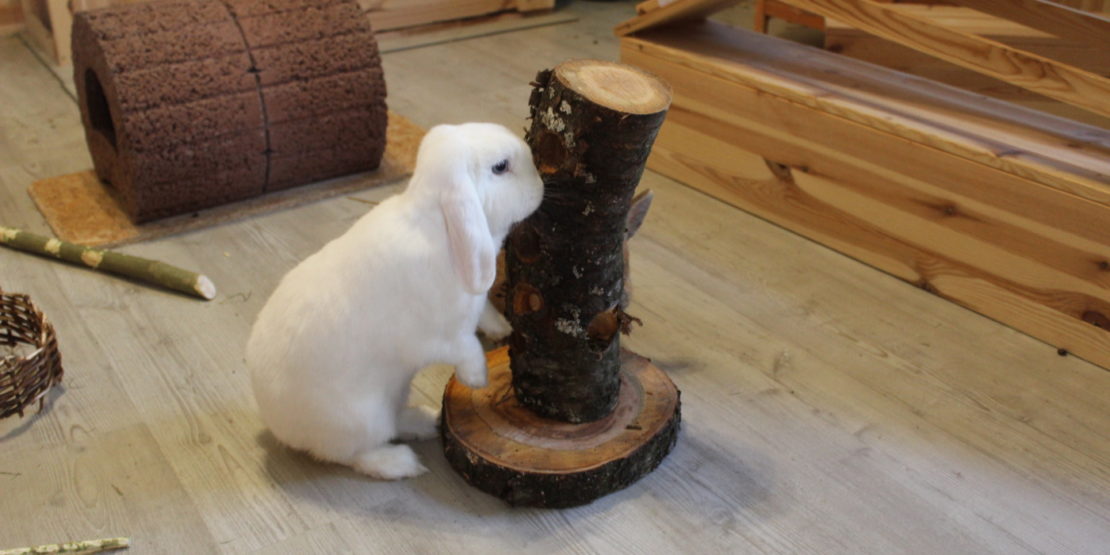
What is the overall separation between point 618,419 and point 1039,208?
1089 millimetres

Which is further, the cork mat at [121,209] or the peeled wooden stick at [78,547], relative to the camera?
the cork mat at [121,209]

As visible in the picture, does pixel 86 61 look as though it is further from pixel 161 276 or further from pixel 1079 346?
pixel 1079 346

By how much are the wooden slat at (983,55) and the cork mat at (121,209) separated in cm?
135

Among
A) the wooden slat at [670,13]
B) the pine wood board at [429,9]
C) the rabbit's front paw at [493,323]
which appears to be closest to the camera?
the rabbit's front paw at [493,323]

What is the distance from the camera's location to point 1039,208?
2.29 meters

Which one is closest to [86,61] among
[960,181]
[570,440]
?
[570,440]

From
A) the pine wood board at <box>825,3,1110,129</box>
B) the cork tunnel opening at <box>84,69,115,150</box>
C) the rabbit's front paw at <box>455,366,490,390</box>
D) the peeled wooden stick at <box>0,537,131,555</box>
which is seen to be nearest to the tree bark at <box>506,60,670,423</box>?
the rabbit's front paw at <box>455,366,490,390</box>

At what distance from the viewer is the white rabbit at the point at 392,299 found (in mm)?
1622

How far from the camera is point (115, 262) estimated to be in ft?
8.23

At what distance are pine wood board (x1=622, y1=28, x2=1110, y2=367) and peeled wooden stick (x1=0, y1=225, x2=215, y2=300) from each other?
141 cm

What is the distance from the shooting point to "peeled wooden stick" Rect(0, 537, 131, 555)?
1.68m

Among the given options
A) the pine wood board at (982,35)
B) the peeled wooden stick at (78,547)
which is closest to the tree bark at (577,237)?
the peeled wooden stick at (78,547)

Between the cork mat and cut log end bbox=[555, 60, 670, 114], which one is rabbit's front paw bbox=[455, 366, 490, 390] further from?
the cork mat

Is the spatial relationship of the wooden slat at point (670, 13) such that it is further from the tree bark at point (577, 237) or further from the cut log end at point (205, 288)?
the cut log end at point (205, 288)
